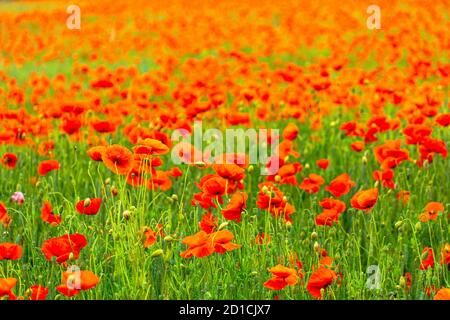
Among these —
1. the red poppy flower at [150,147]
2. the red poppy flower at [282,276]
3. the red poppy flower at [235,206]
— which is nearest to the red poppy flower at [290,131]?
the red poppy flower at [235,206]

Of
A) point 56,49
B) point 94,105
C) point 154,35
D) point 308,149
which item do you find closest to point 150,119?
point 94,105

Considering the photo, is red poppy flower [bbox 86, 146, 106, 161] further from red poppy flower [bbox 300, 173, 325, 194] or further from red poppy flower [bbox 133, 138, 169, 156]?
red poppy flower [bbox 300, 173, 325, 194]

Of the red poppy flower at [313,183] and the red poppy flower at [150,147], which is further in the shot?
the red poppy flower at [313,183]

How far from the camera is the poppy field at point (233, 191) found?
2502 millimetres

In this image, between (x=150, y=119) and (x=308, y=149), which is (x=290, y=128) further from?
(x=150, y=119)

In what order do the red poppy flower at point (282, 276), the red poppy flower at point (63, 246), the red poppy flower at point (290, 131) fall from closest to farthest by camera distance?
the red poppy flower at point (282, 276)
the red poppy flower at point (63, 246)
the red poppy flower at point (290, 131)

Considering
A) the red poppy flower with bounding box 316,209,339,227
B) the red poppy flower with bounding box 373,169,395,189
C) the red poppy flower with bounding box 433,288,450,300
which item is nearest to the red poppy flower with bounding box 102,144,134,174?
the red poppy flower with bounding box 316,209,339,227

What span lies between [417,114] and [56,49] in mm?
6115

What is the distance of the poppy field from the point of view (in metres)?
2.50

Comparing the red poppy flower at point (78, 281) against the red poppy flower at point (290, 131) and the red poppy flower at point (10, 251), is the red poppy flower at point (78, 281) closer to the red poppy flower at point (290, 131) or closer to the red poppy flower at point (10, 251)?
the red poppy flower at point (10, 251)

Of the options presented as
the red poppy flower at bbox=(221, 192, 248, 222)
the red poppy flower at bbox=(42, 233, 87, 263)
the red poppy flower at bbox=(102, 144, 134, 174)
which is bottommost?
the red poppy flower at bbox=(42, 233, 87, 263)

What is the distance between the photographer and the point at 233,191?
316 centimetres

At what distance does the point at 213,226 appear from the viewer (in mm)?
2617
